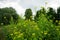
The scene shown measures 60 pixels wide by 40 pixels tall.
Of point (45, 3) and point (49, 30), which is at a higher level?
point (45, 3)

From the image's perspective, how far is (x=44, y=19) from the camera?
8.57 m

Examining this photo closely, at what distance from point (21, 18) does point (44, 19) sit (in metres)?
1.39

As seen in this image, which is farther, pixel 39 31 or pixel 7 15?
pixel 7 15

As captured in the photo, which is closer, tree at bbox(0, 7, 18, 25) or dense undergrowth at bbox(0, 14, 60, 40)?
dense undergrowth at bbox(0, 14, 60, 40)

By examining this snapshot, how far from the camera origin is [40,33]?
7754 mm

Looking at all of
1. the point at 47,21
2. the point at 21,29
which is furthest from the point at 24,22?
the point at 47,21

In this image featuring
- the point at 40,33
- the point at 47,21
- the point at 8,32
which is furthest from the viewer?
the point at 8,32

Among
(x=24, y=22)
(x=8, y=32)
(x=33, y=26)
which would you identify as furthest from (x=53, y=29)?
(x=8, y=32)

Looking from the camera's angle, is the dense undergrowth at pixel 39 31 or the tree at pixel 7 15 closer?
the dense undergrowth at pixel 39 31

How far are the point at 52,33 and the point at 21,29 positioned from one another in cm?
126

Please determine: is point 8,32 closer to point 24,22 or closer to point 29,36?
point 24,22

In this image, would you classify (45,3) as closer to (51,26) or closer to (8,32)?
(51,26)

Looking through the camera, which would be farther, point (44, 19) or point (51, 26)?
point (44, 19)

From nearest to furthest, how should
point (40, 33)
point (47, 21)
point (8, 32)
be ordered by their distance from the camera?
point (40, 33)
point (47, 21)
point (8, 32)
